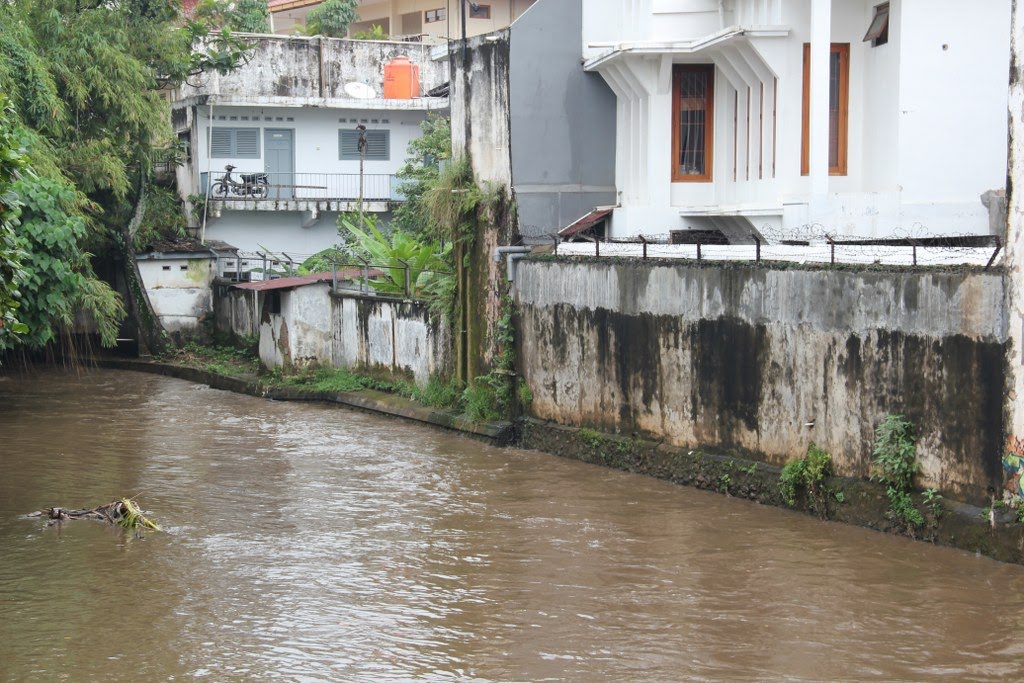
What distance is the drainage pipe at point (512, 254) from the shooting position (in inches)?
649

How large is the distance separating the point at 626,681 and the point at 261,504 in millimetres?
6177

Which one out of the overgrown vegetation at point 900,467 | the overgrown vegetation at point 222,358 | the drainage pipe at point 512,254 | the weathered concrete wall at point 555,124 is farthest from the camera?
the overgrown vegetation at point 222,358

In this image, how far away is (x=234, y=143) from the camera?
97.3 feet

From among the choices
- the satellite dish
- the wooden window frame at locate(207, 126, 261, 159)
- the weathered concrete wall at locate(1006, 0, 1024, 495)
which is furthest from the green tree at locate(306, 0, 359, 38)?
the weathered concrete wall at locate(1006, 0, 1024, 495)

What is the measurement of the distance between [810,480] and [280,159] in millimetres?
21070

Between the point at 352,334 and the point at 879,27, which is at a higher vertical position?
the point at 879,27

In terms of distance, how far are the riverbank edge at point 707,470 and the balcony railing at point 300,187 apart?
31.1ft

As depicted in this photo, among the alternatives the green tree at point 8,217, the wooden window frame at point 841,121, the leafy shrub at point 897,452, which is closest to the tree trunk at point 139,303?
the wooden window frame at point 841,121

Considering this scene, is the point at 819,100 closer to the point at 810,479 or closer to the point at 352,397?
the point at 810,479

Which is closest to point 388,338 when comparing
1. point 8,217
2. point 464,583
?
point 464,583

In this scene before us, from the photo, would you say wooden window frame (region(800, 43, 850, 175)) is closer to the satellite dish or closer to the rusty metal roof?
the rusty metal roof

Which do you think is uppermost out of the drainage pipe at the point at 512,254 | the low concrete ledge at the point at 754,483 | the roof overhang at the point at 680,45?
the roof overhang at the point at 680,45

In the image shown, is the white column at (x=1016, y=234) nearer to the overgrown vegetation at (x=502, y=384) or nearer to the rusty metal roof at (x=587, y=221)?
the overgrown vegetation at (x=502, y=384)

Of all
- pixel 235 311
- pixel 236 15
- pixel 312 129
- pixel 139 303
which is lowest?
pixel 235 311
